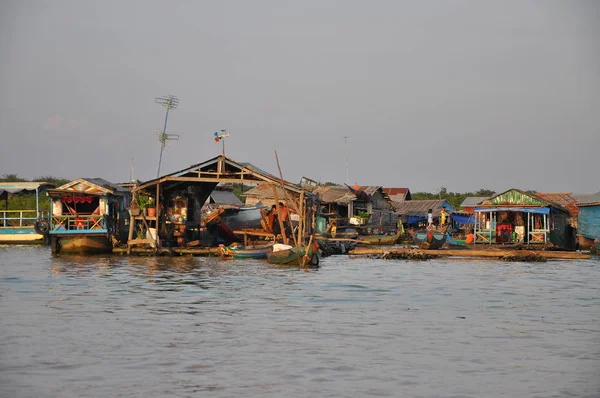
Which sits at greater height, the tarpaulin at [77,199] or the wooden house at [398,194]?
the wooden house at [398,194]

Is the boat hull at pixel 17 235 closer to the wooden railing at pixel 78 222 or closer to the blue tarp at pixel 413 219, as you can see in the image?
the wooden railing at pixel 78 222

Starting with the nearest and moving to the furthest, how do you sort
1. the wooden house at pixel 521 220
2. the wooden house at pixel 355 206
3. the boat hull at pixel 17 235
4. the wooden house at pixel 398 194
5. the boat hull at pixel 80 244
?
the boat hull at pixel 80 244 < the wooden house at pixel 521 220 < the boat hull at pixel 17 235 < the wooden house at pixel 355 206 < the wooden house at pixel 398 194

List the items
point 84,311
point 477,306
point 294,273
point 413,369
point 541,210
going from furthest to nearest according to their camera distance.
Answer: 1. point 541,210
2. point 294,273
3. point 477,306
4. point 84,311
5. point 413,369

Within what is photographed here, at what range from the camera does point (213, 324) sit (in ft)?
42.4

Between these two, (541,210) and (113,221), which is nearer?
(113,221)

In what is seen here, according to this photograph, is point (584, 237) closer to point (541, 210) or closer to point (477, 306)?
point (541, 210)

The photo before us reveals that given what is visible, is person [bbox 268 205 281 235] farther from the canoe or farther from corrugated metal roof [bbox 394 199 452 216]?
corrugated metal roof [bbox 394 199 452 216]

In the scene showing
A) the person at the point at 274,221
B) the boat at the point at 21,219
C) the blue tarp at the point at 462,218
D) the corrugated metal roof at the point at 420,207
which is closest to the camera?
the person at the point at 274,221

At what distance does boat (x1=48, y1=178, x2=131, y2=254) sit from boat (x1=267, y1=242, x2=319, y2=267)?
865 centimetres

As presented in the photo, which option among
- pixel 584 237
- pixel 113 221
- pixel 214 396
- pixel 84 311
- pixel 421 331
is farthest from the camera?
pixel 584 237

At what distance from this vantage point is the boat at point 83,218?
99.7ft

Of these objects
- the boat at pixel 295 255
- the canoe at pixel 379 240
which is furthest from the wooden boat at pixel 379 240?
the boat at pixel 295 255

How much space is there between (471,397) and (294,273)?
14.9 m

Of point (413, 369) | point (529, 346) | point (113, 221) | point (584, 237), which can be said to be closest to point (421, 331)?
point (529, 346)
